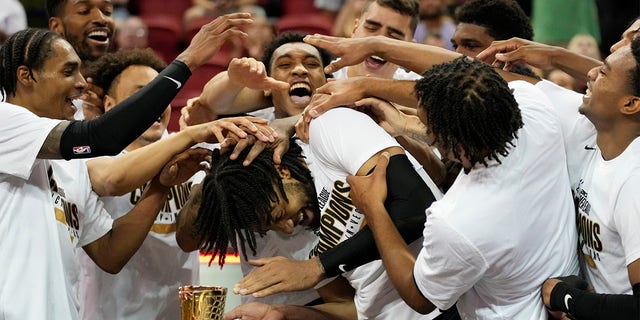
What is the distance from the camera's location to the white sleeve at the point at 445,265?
2625mm

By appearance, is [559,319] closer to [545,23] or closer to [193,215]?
[193,215]

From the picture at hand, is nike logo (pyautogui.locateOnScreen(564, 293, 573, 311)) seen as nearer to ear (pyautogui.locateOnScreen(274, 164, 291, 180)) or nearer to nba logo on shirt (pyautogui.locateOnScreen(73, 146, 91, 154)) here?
ear (pyautogui.locateOnScreen(274, 164, 291, 180))

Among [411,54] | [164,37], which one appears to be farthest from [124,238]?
[164,37]

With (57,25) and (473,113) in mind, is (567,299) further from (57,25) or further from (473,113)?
(57,25)

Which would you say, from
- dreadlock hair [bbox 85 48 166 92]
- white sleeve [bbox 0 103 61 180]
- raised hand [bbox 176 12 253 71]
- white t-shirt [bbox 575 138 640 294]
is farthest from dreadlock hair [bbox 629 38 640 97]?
dreadlock hair [bbox 85 48 166 92]

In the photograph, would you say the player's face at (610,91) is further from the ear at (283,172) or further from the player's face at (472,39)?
the player's face at (472,39)

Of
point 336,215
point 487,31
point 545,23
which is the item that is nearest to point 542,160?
point 336,215

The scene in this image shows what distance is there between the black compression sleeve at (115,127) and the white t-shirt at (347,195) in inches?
20.4

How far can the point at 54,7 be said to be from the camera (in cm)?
464

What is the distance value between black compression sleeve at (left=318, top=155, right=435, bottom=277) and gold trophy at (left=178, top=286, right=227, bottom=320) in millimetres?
361

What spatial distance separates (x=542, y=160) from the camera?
274cm

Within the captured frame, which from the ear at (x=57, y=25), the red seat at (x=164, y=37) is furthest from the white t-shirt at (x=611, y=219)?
the red seat at (x=164, y=37)

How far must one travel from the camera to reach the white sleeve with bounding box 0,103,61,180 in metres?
2.89

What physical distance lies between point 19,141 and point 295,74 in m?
1.24
